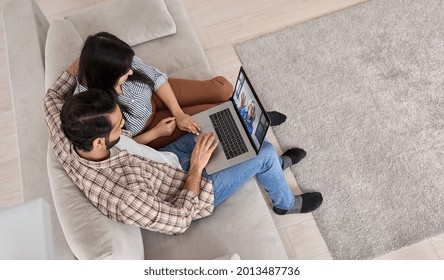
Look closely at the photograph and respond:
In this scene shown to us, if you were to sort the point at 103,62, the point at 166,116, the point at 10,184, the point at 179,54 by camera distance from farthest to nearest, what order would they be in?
1. the point at 10,184
2. the point at 179,54
3. the point at 166,116
4. the point at 103,62

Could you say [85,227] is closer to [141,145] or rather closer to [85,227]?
[85,227]


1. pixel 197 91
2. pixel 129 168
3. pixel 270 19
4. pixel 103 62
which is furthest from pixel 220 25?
pixel 129 168

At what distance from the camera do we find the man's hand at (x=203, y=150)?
1.47 metres

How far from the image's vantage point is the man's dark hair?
3.76 ft

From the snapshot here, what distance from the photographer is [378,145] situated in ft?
6.48

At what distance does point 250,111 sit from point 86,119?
0.67 metres

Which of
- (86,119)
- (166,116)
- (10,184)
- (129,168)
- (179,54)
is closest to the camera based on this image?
(86,119)

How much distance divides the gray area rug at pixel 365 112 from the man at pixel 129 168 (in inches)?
18.1

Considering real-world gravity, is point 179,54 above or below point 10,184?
above

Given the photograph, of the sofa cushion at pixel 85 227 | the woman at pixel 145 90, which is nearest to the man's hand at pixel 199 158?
the woman at pixel 145 90

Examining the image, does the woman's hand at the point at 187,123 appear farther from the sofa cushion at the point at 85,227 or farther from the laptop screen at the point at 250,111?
the sofa cushion at the point at 85,227

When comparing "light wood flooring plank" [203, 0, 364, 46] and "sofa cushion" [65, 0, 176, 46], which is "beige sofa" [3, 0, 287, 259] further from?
"light wood flooring plank" [203, 0, 364, 46]

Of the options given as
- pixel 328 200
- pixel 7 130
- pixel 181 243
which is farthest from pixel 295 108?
pixel 7 130

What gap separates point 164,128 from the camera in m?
1.63
